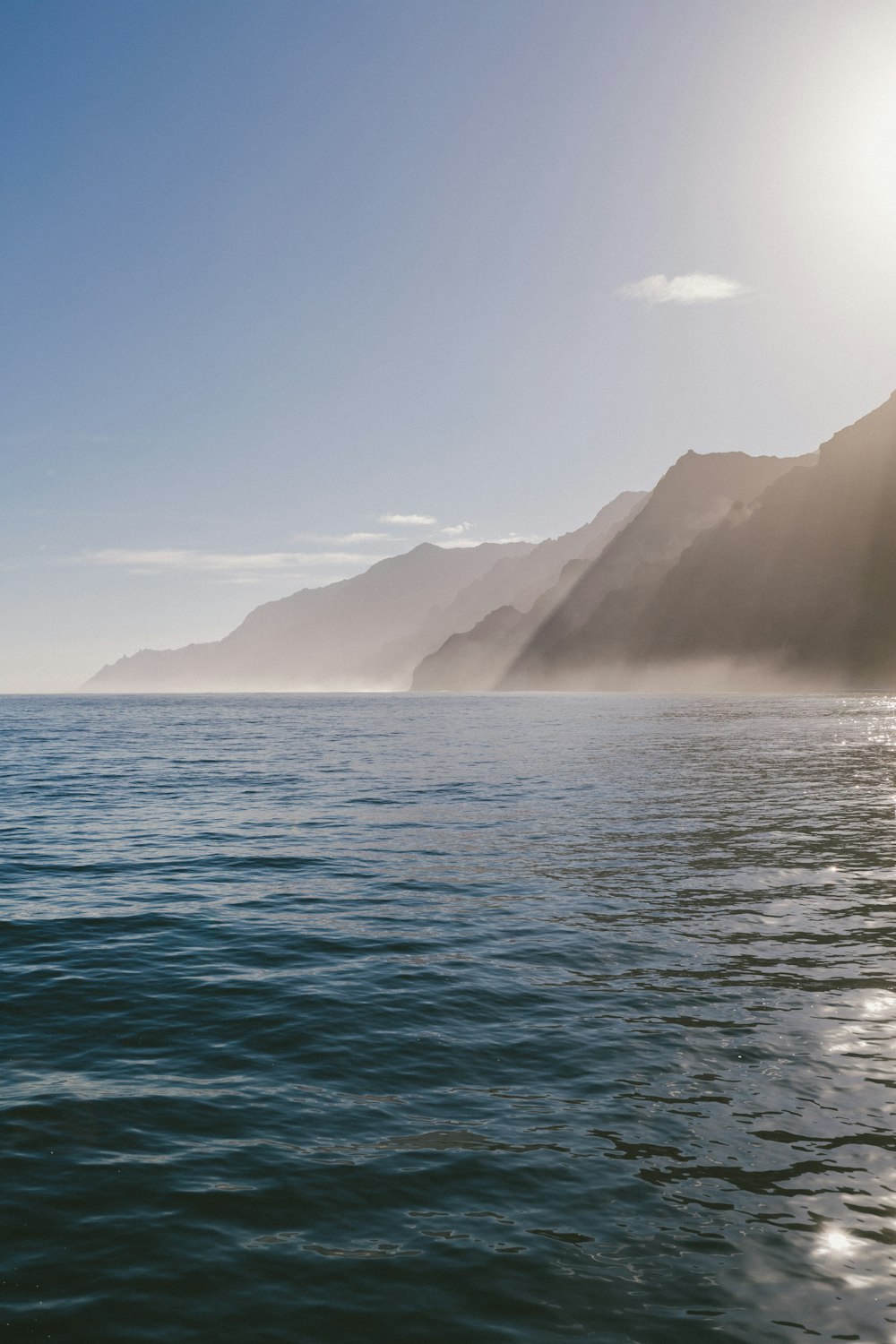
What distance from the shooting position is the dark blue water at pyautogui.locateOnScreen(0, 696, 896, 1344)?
270 inches

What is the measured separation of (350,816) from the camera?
32250 mm

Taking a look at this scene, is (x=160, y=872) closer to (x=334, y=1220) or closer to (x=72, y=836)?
(x=72, y=836)

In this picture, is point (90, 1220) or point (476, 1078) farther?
point (476, 1078)

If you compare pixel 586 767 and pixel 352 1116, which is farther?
pixel 586 767

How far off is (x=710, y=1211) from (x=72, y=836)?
2567 cm

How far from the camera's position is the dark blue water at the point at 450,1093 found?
270 inches

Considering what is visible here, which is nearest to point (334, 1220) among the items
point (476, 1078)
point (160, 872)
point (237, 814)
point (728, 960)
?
point (476, 1078)

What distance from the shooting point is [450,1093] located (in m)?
10.1

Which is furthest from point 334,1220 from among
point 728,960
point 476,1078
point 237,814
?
point 237,814

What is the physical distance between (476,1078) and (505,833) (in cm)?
1776

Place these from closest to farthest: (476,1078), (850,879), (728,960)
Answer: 1. (476,1078)
2. (728,960)
3. (850,879)

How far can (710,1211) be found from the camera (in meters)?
7.85

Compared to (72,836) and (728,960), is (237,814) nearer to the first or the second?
(72,836)

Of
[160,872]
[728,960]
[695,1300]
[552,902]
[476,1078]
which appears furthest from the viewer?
[160,872]
